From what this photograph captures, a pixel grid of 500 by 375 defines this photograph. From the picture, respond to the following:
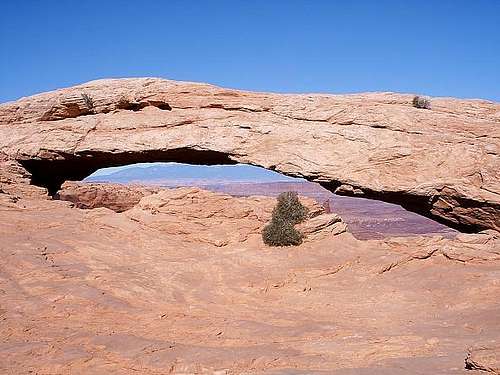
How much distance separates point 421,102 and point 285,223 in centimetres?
667

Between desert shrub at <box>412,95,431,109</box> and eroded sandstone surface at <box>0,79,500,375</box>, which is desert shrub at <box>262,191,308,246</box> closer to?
eroded sandstone surface at <box>0,79,500,375</box>

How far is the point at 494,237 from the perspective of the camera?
14.7 meters

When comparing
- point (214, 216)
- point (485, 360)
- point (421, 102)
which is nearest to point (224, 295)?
point (214, 216)

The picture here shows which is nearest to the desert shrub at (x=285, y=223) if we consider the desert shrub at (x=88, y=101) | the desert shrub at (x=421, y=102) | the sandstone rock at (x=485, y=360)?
the desert shrub at (x=421, y=102)

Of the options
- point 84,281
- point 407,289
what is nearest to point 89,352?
point 84,281

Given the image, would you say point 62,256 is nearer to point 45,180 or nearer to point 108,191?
point 45,180

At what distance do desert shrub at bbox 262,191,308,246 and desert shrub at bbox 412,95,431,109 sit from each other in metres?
5.45

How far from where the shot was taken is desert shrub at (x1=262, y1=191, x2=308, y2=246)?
15805 millimetres

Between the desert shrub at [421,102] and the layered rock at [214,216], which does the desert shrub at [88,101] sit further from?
the desert shrub at [421,102]

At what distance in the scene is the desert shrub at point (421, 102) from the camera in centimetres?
1770

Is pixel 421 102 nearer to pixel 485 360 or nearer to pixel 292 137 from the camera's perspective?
pixel 292 137

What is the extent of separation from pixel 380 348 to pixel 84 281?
6749 mm

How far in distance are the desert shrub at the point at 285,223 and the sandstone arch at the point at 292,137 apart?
45.3 inches

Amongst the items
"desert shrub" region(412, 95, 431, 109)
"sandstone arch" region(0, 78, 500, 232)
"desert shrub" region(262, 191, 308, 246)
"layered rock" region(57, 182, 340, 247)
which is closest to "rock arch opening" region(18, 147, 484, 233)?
"sandstone arch" region(0, 78, 500, 232)
